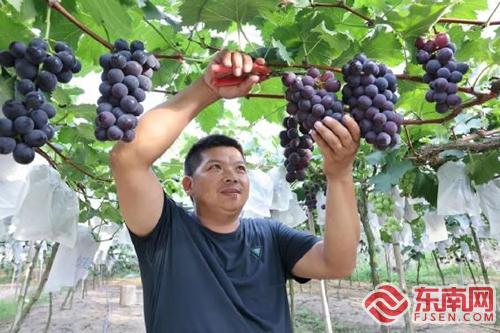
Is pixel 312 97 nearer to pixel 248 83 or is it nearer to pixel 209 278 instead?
pixel 248 83

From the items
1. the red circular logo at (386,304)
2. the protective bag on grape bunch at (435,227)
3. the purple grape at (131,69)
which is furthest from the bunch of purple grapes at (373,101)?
the red circular logo at (386,304)

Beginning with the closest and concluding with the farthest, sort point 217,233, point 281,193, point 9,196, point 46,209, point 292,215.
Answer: point 217,233 → point 46,209 → point 9,196 → point 281,193 → point 292,215

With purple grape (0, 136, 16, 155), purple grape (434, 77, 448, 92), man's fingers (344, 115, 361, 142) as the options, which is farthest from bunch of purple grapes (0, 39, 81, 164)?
purple grape (434, 77, 448, 92)

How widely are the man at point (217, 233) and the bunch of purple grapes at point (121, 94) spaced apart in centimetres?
25

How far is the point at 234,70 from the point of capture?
1.21 m

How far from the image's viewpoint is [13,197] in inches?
115

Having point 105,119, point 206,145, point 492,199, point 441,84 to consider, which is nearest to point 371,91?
point 441,84

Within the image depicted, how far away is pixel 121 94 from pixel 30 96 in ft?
0.57

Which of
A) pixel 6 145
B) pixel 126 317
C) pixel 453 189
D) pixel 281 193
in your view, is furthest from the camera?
pixel 126 317

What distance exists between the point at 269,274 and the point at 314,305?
12.8m

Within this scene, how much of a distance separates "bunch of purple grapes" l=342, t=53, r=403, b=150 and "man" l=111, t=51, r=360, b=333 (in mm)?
44

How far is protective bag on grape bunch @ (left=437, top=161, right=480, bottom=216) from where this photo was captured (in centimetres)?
330

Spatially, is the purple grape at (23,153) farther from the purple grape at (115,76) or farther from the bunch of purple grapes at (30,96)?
the purple grape at (115,76)

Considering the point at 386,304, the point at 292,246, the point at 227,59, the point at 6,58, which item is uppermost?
the point at 227,59
